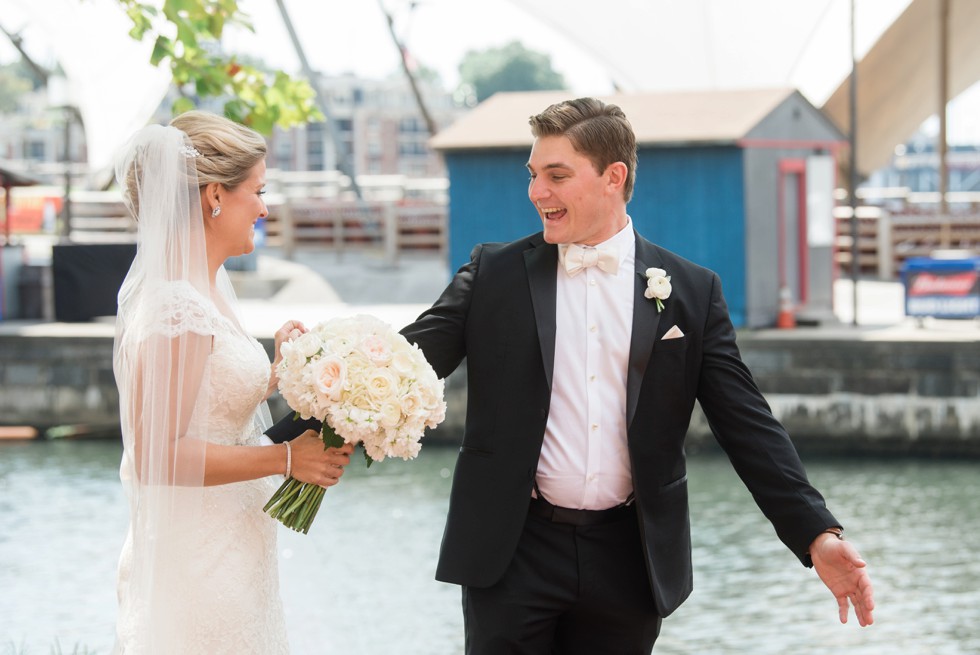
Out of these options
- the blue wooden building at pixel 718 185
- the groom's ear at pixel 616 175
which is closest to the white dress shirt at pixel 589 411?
the groom's ear at pixel 616 175

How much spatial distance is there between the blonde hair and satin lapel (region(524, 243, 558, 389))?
72 cm

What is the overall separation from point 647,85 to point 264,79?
28704mm

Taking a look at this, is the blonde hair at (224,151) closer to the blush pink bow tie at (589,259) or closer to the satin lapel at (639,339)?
the blush pink bow tie at (589,259)

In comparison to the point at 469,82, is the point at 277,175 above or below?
below

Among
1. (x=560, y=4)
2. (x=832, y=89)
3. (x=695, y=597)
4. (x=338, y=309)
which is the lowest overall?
(x=695, y=597)

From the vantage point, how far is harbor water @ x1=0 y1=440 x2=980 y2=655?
28.8 feet

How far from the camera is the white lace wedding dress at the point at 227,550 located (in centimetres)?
354

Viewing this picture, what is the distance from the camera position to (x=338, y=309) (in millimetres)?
21188

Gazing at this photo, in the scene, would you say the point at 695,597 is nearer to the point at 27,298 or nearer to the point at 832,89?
the point at 27,298

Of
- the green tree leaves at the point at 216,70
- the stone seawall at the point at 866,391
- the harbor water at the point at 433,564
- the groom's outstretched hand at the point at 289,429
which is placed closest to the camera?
the groom's outstretched hand at the point at 289,429

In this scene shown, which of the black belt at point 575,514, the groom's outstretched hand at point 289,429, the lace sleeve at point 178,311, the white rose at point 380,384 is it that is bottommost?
the black belt at point 575,514

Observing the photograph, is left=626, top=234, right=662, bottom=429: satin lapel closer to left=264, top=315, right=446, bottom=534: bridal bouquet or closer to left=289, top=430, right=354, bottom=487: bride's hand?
left=264, top=315, right=446, bottom=534: bridal bouquet

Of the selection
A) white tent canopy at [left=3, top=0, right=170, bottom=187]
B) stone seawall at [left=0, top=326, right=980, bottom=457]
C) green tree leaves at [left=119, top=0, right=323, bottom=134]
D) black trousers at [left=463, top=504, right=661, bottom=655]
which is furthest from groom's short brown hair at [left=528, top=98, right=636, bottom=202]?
white tent canopy at [left=3, top=0, right=170, bottom=187]

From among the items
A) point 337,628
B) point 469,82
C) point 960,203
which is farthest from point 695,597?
point 469,82
